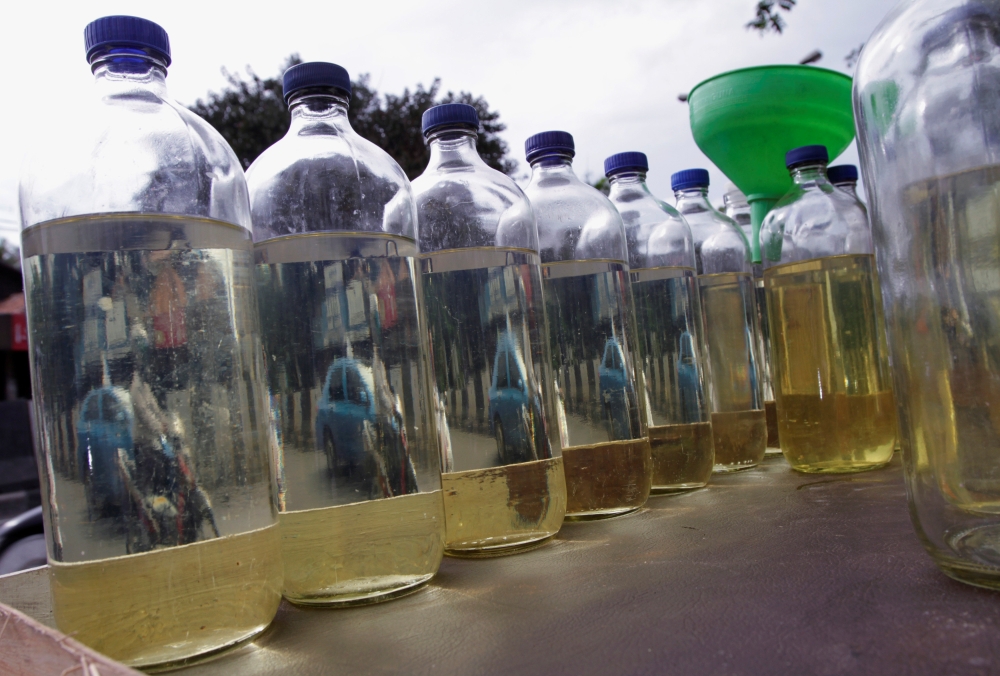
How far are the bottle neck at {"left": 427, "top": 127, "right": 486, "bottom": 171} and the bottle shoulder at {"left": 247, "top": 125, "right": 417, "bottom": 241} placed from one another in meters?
0.18

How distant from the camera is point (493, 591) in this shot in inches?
26.3

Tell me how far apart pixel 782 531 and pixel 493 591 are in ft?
1.10

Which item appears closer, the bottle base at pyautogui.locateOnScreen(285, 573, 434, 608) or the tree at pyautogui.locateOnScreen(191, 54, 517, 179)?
the bottle base at pyautogui.locateOnScreen(285, 573, 434, 608)

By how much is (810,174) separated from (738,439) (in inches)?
19.2

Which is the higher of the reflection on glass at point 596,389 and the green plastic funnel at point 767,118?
the green plastic funnel at point 767,118

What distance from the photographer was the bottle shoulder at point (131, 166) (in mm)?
614

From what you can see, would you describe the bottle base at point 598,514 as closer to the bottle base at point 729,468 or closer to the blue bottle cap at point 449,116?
the bottle base at point 729,468

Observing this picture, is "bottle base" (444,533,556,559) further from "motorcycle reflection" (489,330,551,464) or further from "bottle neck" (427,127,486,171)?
"bottle neck" (427,127,486,171)

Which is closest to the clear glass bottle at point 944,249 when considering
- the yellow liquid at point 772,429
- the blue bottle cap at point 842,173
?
the blue bottle cap at point 842,173

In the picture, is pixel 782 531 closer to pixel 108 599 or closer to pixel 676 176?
pixel 108 599

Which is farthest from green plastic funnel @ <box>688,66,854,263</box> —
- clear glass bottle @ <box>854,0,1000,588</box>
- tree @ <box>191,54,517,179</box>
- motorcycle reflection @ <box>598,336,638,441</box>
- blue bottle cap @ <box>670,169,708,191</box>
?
tree @ <box>191,54,517,179</box>

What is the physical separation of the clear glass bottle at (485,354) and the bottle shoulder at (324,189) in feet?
0.43

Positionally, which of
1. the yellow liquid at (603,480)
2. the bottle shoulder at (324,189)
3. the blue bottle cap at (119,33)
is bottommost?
the yellow liquid at (603,480)

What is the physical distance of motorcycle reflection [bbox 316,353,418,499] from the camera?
698mm
